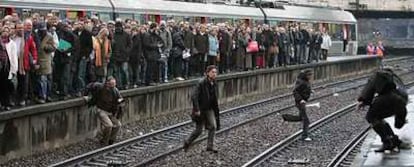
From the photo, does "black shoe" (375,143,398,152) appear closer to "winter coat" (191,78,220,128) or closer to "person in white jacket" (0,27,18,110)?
"winter coat" (191,78,220,128)

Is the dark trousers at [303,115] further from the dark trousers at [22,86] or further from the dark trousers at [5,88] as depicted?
the dark trousers at [5,88]

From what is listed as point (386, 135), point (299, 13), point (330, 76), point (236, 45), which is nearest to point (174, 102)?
point (236, 45)

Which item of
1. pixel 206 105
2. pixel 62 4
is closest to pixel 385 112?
pixel 206 105

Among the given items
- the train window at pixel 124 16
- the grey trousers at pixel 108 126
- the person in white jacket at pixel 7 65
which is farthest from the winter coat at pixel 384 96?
the train window at pixel 124 16

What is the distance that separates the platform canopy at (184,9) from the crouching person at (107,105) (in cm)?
966

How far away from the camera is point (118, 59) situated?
22.5 meters

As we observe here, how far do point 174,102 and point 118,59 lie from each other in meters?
4.06

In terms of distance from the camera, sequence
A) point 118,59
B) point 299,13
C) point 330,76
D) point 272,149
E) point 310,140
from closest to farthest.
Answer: point 272,149 < point 310,140 < point 118,59 < point 330,76 < point 299,13

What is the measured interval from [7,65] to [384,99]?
669 centimetres

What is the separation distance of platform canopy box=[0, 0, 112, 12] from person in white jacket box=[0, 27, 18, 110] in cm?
386

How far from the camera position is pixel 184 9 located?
1313 inches

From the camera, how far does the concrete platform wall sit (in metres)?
16.9

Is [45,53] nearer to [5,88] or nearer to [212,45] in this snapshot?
[5,88]

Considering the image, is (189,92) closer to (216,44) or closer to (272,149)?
Result: (216,44)
